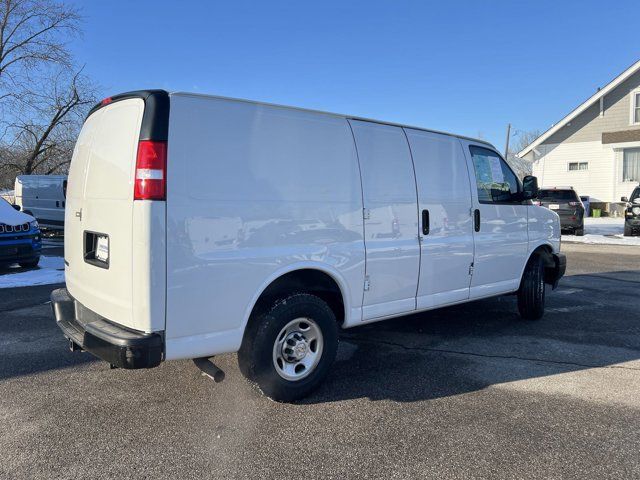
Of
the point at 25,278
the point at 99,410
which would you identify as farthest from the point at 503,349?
the point at 25,278

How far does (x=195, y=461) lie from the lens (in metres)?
2.98

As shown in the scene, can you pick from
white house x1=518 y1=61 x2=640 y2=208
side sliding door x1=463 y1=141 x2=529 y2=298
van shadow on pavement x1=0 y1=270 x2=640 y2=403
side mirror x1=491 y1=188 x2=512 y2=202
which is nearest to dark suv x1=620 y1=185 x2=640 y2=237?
white house x1=518 y1=61 x2=640 y2=208

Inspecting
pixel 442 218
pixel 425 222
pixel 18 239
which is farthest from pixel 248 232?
pixel 18 239

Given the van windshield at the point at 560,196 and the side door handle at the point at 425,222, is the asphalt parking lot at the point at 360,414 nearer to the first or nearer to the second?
the side door handle at the point at 425,222

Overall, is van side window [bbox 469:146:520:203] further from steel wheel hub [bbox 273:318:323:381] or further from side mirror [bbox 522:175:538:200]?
steel wheel hub [bbox 273:318:323:381]

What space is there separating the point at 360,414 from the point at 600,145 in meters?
26.1

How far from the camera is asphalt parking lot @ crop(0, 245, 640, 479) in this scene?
2.96 m

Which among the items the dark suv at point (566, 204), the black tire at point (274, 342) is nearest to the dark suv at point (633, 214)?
the dark suv at point (566, 204)

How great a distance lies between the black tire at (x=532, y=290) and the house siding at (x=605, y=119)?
73.8 feet

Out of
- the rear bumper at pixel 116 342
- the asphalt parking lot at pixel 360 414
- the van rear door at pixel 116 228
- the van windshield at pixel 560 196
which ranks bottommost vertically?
the asphalt parking lot at pixel 360 414

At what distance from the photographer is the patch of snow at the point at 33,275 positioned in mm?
8656

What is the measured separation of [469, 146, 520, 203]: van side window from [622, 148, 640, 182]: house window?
22.6m

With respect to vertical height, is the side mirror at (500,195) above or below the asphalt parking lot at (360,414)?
above

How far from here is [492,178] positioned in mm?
5602
